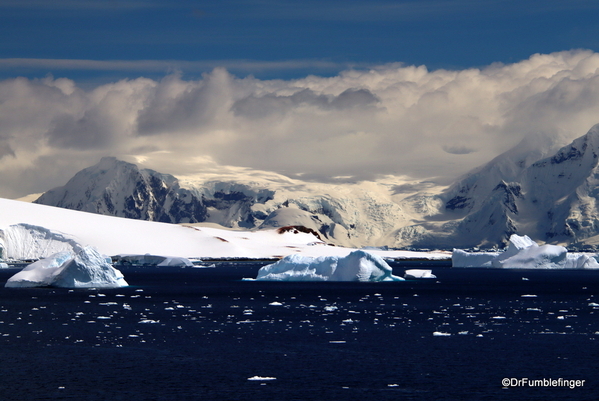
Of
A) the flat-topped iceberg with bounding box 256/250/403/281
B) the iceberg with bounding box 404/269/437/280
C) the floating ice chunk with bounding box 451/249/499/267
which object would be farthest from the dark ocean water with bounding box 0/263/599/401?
the floating ice chunk with bounding box 451/249/499/267

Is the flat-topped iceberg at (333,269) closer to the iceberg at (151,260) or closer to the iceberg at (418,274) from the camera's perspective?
the iceberg at (418,274)

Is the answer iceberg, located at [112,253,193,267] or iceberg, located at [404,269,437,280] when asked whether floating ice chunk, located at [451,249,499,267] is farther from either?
iceberg, located at [112,253,193,267]

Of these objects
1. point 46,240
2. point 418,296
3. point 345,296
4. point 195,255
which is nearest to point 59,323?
point 345,296

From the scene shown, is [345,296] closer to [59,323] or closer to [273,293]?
[273,293]

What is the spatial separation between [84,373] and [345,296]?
1564 inches

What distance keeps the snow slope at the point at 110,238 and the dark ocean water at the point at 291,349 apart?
84.8 meters

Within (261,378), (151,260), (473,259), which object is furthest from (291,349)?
(473,259)

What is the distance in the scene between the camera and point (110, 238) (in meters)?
157

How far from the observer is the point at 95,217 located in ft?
551

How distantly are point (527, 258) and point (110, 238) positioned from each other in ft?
269

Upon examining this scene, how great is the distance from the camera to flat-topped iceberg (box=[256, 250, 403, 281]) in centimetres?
8500

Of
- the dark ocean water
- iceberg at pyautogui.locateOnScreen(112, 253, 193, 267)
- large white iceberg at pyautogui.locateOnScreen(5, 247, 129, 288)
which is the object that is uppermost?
iceberg at pyautogui.locateOnScreen(112, 253, 193, 267)

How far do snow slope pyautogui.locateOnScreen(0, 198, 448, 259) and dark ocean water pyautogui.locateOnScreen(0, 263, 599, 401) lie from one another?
278 ft

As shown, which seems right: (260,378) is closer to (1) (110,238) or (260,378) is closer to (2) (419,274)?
(2) (419,274)
